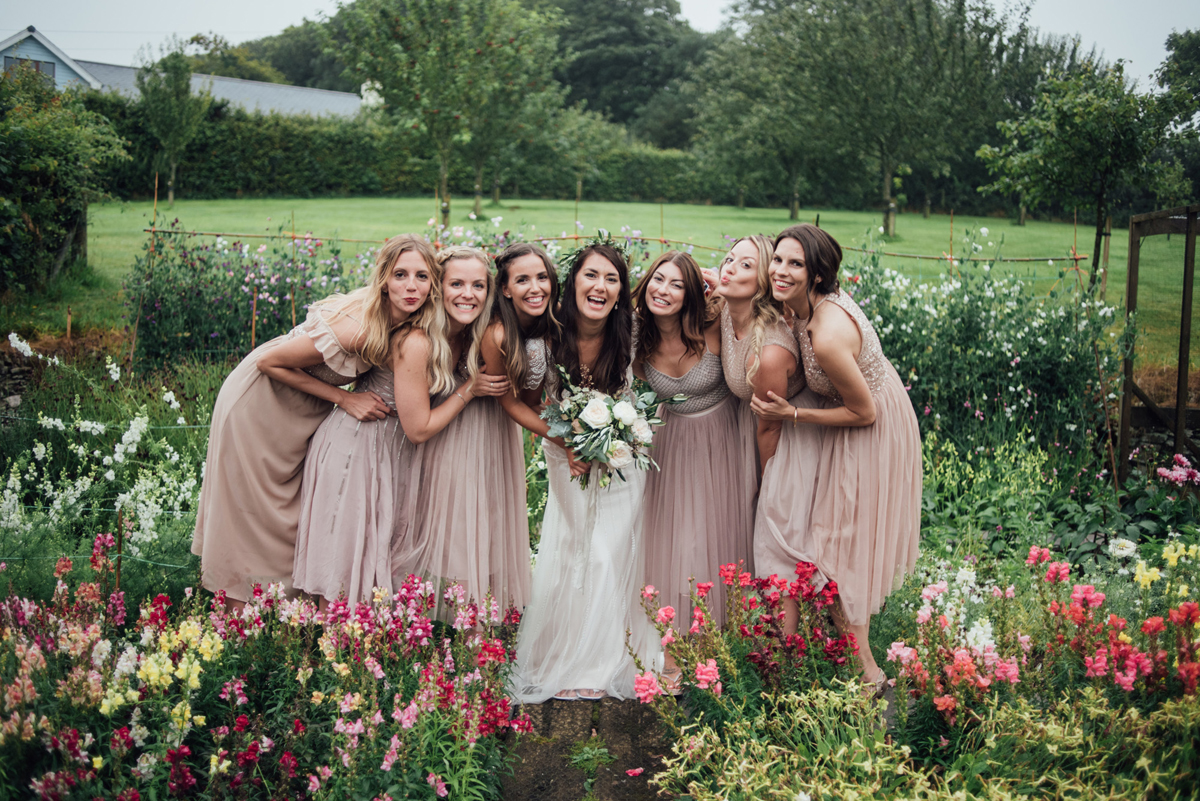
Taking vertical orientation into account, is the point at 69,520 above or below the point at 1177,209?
below

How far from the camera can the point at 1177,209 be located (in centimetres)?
529

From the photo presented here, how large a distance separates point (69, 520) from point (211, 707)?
2.07 m

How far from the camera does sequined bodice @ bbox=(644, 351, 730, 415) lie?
356 centimetres

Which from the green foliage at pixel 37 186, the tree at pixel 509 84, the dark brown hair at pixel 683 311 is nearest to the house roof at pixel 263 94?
the tree at pixel 509 84

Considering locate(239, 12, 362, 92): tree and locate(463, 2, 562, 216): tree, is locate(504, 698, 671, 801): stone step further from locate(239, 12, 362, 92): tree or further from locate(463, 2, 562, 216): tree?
locate(239, 12, 362, 92): tree

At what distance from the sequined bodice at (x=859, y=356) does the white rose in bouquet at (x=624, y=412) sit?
71 centimetres

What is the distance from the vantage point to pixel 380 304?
3.38 metres

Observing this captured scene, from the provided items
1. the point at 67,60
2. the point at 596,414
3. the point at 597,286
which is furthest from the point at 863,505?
the point at 67,60

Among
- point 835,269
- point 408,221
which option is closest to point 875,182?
point 408,221

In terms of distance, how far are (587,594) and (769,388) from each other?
1.23 metres

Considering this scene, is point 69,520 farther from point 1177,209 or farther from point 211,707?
point 1177,209

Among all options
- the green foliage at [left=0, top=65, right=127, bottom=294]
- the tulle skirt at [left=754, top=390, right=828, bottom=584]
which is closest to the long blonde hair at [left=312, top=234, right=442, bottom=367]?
the tulle skirt at [left=754, top=390, right=828, bottom=584]

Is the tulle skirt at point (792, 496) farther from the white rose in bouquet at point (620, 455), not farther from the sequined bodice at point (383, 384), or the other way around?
the sequined bodice at point (383, 384)

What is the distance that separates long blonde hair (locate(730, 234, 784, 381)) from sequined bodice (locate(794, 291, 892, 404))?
12 cm
